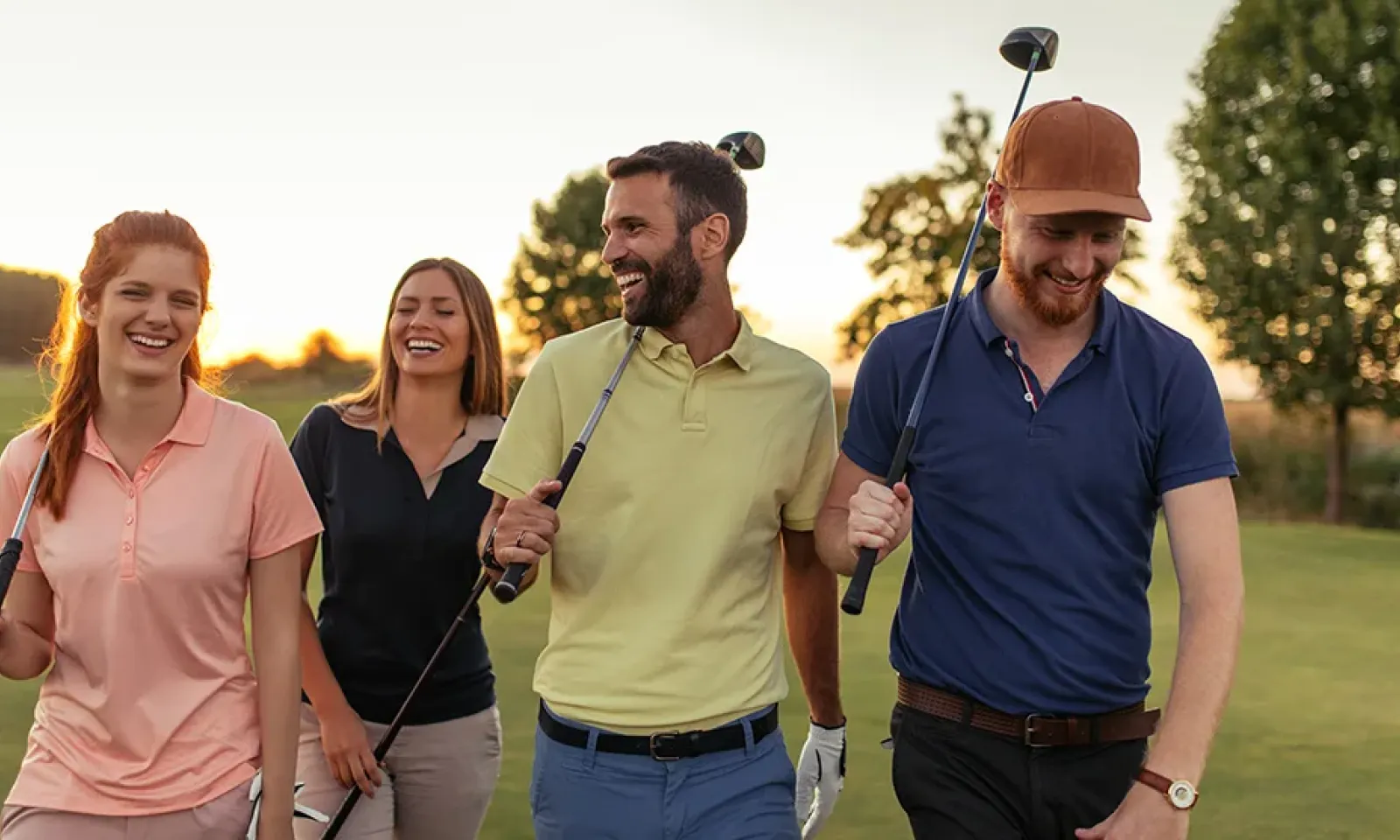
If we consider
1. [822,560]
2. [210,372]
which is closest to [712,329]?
[822,560]

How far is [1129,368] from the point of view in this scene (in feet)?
10.4

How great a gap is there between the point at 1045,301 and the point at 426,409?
6.84 feet

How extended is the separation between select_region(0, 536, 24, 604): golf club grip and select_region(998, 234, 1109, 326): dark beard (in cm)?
206

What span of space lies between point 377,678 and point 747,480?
143 cm

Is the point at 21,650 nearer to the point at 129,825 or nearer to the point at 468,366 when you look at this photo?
the point at 129,825

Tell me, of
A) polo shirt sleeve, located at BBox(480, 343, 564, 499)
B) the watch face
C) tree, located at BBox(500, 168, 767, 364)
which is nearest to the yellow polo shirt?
polo shirt sleeve, located at BBox(480, 343, 564, 499)

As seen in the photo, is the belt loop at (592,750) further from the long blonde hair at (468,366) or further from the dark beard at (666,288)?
the long blonde hair at (468,366)

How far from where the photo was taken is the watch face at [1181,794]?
9.39ft

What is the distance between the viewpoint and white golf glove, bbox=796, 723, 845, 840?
13.0 ft

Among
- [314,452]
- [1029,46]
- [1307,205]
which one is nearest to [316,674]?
[314,452]

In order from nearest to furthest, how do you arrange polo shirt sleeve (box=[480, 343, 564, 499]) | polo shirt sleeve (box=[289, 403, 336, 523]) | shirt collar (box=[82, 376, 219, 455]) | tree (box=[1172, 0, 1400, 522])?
shirt collar (box=[82, 376, 219, 455]) < polo shirt sleeve (box=[480, 343, 564, 499]) < polo shirt sleeve (box=[289, 403, 336, 523]) < tree (box=[1172, 0, 1400, 522])

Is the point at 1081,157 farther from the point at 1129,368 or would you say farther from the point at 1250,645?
the point at 1250,645

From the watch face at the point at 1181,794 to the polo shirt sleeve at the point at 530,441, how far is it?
1486 mm

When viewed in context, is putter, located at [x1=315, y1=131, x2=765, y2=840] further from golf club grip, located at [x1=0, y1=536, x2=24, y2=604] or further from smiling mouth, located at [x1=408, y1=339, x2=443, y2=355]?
golf club grip, located at [x1=0, y1=536, x2=24, y2=604]
